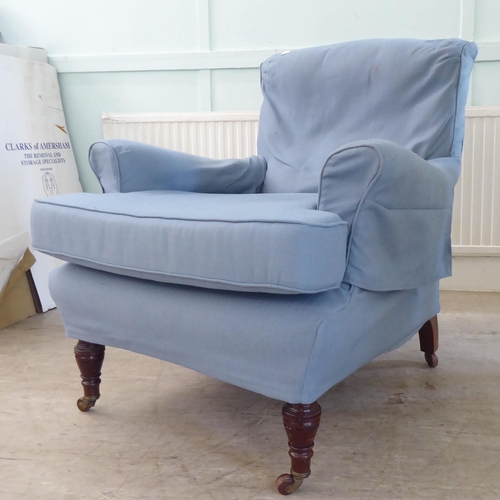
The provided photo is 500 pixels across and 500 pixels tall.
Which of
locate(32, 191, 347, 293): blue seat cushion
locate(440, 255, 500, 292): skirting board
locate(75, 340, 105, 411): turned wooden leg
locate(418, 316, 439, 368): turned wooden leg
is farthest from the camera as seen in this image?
locate(440, 255, 500, 292): skirting board

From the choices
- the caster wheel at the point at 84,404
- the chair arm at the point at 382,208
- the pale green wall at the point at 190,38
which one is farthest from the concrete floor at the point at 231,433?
the pale green wall at the point at 190,38

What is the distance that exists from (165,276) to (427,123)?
30.2 inches

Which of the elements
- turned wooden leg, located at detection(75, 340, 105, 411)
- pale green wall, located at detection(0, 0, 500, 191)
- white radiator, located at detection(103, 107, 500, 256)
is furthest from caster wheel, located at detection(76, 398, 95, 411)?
pale green wall, located at detection(0, 0, 500, 191)

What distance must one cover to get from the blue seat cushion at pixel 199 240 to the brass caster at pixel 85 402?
1.08 feet

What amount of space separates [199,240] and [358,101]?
0.78 metres

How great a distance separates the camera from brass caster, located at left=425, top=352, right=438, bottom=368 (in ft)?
4.86

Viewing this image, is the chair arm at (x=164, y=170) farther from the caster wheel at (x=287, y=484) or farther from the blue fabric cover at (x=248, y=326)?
the caster wheel at (x=287, y=484)

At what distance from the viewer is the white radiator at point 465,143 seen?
2156mm

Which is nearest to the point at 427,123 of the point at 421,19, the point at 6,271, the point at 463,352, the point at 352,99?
the point at 352,99

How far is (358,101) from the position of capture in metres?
1.48

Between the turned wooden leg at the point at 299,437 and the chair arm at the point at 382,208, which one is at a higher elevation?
the chair arm at the point at 382,208

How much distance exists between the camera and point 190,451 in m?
1.07

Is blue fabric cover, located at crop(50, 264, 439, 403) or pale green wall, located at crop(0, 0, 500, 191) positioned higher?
pale green wall, located at crop(0, 0, 500, 191)

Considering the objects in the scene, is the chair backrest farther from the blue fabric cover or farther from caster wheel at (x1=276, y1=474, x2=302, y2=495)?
caster wheel at (x1=276, y1=474, x2=302, y2=495)
